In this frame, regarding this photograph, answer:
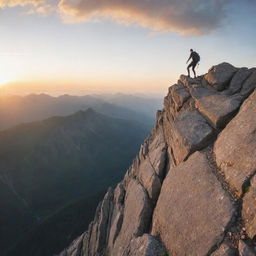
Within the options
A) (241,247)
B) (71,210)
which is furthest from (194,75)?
(71,210)

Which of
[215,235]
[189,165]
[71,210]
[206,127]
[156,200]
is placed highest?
[206,127]

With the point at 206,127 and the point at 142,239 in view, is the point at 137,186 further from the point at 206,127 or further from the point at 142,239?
the point at 206,127

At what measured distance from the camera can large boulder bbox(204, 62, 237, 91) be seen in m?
30.0

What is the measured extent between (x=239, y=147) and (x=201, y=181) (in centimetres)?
386

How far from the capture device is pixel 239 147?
2005 cm

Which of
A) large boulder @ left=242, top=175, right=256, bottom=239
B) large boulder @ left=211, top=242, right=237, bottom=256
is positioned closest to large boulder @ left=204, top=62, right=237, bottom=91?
large boulder @ left=242, top=175, right=256, bottom=239

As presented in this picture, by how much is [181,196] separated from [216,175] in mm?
3583

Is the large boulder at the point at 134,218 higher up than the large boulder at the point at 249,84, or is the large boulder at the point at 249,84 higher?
the large boulder at the point at 249,84

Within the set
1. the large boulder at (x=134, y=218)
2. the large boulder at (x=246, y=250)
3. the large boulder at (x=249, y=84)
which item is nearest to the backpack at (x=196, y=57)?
the large boulder at (x=249, y=84)

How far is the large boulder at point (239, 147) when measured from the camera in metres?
18.4

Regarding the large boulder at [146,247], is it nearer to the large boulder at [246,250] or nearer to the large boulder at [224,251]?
the large boulder at [224,251]

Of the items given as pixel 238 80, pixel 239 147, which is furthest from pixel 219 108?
pixel 239 147

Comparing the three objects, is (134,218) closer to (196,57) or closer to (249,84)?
(249,84)

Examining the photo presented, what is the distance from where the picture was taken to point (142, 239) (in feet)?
76.9
